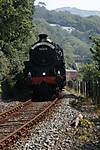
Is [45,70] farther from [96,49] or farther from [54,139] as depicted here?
[54,139]

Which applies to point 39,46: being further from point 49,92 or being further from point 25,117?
point 25,117

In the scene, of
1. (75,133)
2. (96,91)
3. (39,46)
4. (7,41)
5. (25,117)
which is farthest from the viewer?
(7,41)

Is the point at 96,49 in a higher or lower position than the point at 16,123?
higher

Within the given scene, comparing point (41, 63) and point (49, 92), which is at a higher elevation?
point (41, 63)

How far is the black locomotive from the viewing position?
28.9 m

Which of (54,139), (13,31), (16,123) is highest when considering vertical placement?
(13,31)

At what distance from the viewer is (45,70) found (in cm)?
2939

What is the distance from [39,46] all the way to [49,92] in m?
3.29

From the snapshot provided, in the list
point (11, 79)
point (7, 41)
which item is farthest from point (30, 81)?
point (7, 41)

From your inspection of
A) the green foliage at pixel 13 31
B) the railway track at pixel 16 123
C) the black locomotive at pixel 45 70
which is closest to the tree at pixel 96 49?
the black locomotive at pixel 45 70

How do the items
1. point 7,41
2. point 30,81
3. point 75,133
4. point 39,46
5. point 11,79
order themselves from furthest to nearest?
point 7,41 → point 11,79 → point 39,46 → point 30,81 → point 75,133

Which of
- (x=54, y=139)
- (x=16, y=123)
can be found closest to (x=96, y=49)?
(x=16, y=123)

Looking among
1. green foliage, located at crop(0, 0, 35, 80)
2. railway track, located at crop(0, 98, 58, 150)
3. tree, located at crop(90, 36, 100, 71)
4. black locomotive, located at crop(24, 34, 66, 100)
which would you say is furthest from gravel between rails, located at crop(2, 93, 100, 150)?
green foliage, located at crop(0, 0, 35, 80)

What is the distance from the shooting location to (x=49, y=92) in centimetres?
2969
